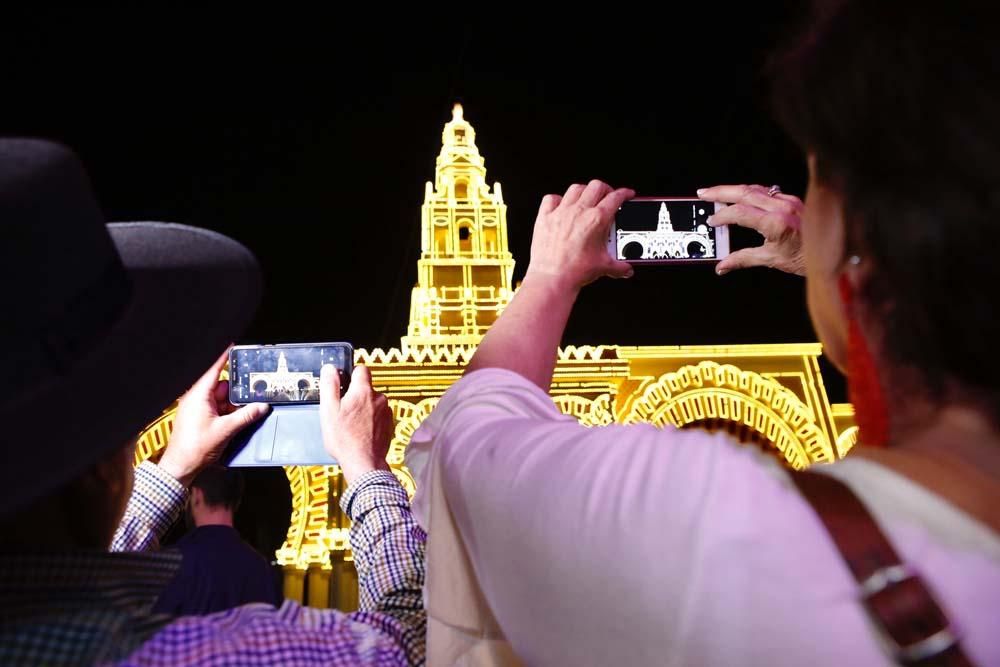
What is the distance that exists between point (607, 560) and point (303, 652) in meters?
0.54

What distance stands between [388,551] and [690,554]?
105 cm

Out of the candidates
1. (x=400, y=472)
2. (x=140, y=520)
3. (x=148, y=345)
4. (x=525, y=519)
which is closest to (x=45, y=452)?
(x=148, y=345)

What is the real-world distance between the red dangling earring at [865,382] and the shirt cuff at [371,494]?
113 centimetres

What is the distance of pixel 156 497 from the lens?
2.16 meters

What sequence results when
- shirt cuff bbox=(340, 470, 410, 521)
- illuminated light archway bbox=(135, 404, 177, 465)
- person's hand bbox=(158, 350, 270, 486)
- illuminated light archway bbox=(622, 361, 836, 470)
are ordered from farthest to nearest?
illuminated light archway bbox=(622, 361, 836, 470) → illuminated light archway bbox=(135, 404, 177, 465) → person's hand bbox=(158, 350, 270, 486) → shirt cuff bbox=(340, 470, 410, 521)

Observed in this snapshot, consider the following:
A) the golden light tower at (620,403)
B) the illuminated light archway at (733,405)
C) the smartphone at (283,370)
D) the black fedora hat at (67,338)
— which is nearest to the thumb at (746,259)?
the smartphone at (283,370)

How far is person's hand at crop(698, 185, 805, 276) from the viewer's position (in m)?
2.04

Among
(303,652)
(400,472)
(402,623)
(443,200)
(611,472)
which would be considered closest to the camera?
(611,472)

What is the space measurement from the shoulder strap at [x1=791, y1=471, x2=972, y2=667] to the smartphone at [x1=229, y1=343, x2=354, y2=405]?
5.90ft

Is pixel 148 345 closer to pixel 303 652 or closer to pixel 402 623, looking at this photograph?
pixel 303 652

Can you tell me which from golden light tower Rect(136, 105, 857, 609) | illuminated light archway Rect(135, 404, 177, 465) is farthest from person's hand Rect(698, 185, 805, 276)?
illuminated light archway Rect(135, 404, 177, 465)

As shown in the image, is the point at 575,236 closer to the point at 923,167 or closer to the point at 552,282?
the point at 552,282

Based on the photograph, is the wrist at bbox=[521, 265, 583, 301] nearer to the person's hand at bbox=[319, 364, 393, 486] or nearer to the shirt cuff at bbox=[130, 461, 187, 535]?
the person's hand at bbox=[319, 364, 393, 486]

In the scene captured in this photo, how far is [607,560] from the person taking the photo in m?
1.03
